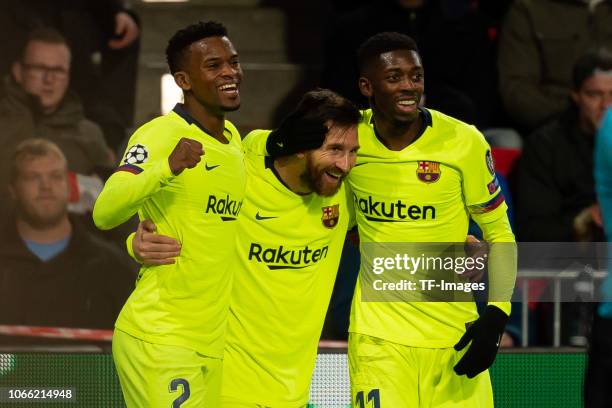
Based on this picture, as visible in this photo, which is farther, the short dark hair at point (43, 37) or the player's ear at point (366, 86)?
the short dark hair at point (43, 37)

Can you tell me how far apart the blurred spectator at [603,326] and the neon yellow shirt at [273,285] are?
1274mm

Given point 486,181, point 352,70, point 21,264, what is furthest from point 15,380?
point 352,70

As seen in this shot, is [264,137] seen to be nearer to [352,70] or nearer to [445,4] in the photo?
[352,70]

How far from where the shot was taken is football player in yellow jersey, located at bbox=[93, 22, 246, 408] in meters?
5.38

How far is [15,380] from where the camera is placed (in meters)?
6.56

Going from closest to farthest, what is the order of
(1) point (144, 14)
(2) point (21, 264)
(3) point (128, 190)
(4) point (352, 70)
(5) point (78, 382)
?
(3) point (128, 190) < (5) point (78, 382) < (2) point (21, 264) < (4) point (352, 70) < (1) point (144, 14)

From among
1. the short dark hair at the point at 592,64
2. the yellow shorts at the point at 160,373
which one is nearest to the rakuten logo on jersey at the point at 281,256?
the yellow shorts at the point at 160,373

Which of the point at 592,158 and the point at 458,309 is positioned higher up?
the point at 592,158

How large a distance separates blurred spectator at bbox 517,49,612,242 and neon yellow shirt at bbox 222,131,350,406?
2.48 m

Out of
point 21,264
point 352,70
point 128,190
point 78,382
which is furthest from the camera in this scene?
point 352,70

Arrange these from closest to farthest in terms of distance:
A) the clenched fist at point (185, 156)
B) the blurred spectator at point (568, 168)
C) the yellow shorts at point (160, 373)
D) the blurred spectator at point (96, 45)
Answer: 1. the clenched fist at point (185, 156)
2. the yellow shorts at point (160, 373)
3. the blurred spectator at point (568, 168)
4. the blurred spectator at point (96, 45)

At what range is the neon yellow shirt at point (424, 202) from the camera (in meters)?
5.72

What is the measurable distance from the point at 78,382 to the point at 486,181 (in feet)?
7.13

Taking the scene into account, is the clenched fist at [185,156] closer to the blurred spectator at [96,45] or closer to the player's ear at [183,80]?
the player's ear at [183,80]
